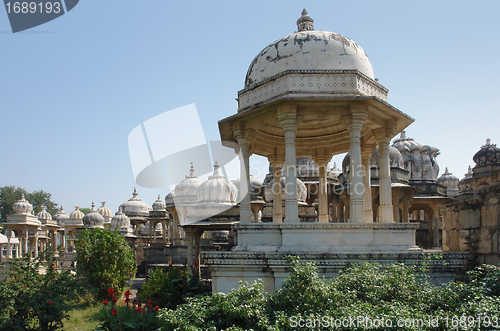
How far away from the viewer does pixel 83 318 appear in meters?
16.2

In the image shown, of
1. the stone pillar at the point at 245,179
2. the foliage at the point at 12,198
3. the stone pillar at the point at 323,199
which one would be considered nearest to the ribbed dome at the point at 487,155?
the stone pillar at the point at 323,199

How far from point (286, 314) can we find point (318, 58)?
21.4 feet

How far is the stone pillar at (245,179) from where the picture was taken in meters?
11.2

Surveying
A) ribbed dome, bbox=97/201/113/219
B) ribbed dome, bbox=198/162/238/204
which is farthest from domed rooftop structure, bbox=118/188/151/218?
ribbed dome, bbox=198/162/238/204

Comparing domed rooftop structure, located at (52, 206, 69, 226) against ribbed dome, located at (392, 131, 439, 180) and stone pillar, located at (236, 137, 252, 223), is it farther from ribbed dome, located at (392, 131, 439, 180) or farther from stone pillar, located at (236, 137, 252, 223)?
stone pillar, located at (236, 137, 252, 223)

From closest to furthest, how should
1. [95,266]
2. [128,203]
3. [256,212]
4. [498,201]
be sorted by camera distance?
[498,201] < [95,266] < [256,212] < [128,203]

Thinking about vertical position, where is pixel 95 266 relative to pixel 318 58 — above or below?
→ below

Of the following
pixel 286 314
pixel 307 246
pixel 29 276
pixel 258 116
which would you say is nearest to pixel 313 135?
pixel 258 116

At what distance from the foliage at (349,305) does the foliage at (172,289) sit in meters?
Answer: 5.05

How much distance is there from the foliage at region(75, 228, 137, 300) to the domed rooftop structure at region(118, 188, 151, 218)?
27.7 meters

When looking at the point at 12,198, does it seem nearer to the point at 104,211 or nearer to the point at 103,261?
the point at 104,211

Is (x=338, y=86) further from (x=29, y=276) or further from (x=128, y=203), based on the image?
(x=128, y=203)

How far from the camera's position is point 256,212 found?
2489cm

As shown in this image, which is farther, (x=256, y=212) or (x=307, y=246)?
(x=256, y=212)
